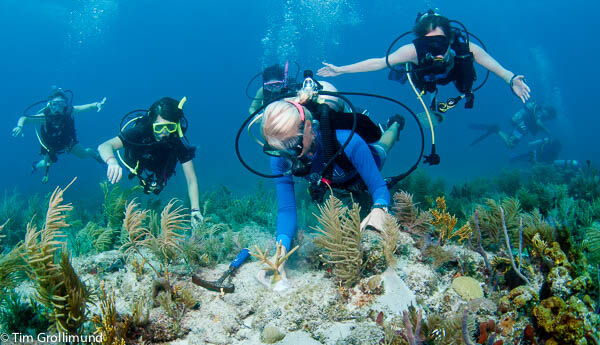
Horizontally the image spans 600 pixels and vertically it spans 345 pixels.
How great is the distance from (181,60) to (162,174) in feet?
419

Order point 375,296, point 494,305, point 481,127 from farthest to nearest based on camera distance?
point 481,127 < point 375,296 < point 494,305

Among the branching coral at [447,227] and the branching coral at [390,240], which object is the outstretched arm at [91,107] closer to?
the branching coral at [390,240]

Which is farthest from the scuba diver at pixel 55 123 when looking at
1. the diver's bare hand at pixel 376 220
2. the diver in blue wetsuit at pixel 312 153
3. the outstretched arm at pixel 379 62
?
the diver's bare hand at pixel 376 220

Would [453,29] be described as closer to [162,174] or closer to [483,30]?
[162,174]

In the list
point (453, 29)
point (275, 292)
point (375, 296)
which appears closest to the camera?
point (375, 296)

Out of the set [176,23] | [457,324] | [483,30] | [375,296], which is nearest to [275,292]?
[375,296]

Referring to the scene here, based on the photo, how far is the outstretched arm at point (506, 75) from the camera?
14.8 ft

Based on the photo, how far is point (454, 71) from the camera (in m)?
5.36

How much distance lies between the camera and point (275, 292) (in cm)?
271

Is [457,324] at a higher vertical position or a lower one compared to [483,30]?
lower

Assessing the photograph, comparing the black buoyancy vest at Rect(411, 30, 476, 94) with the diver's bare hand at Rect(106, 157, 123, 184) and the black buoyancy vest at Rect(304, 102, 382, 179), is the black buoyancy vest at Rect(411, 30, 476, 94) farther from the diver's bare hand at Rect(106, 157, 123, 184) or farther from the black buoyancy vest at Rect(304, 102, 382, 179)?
the diver's bare hand at Rect(106, 157, 123, 184)

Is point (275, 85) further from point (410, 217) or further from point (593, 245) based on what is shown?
point (593, 245)

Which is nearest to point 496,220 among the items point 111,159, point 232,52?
point 111,159

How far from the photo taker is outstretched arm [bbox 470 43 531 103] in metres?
4.50
